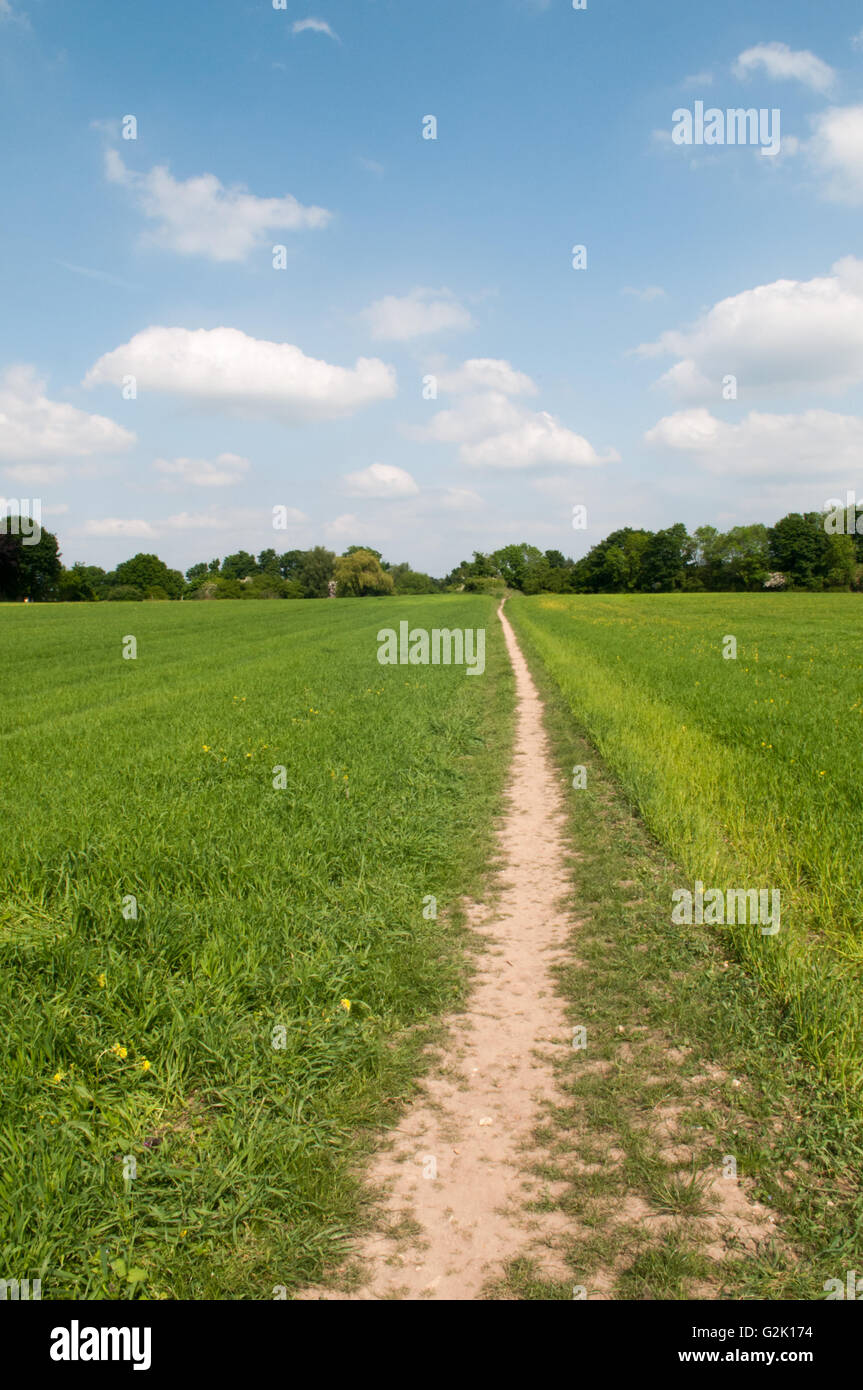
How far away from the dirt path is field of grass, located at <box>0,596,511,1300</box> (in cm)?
20


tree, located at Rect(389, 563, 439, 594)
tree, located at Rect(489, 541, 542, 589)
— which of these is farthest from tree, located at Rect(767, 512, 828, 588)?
tree, located at Rect(389, 563, 439, 594)

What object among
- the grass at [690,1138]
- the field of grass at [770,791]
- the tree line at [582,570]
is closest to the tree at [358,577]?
the tree line at [582,570]

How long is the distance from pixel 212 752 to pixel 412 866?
3.92 m

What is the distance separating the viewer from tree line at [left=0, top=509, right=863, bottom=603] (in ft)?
324

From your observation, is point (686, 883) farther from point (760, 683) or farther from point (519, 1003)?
point (760, 683)

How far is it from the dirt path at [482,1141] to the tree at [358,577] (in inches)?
4800

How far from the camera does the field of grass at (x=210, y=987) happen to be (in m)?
2.77

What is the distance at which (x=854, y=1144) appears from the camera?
10.00 ft

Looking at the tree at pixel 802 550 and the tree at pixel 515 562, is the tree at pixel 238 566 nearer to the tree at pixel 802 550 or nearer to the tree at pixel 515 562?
the tree at pixel 515 562

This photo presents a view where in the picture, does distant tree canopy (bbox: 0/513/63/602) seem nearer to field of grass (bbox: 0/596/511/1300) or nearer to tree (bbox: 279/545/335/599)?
tree (bbox: 279/545/335/599)

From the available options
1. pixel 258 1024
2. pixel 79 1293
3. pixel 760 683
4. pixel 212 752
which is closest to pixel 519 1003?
pixel 258 1024

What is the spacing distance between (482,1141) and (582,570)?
14351 centimetres

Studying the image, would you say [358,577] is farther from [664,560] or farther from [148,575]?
[664,560]

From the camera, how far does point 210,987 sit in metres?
4.10
